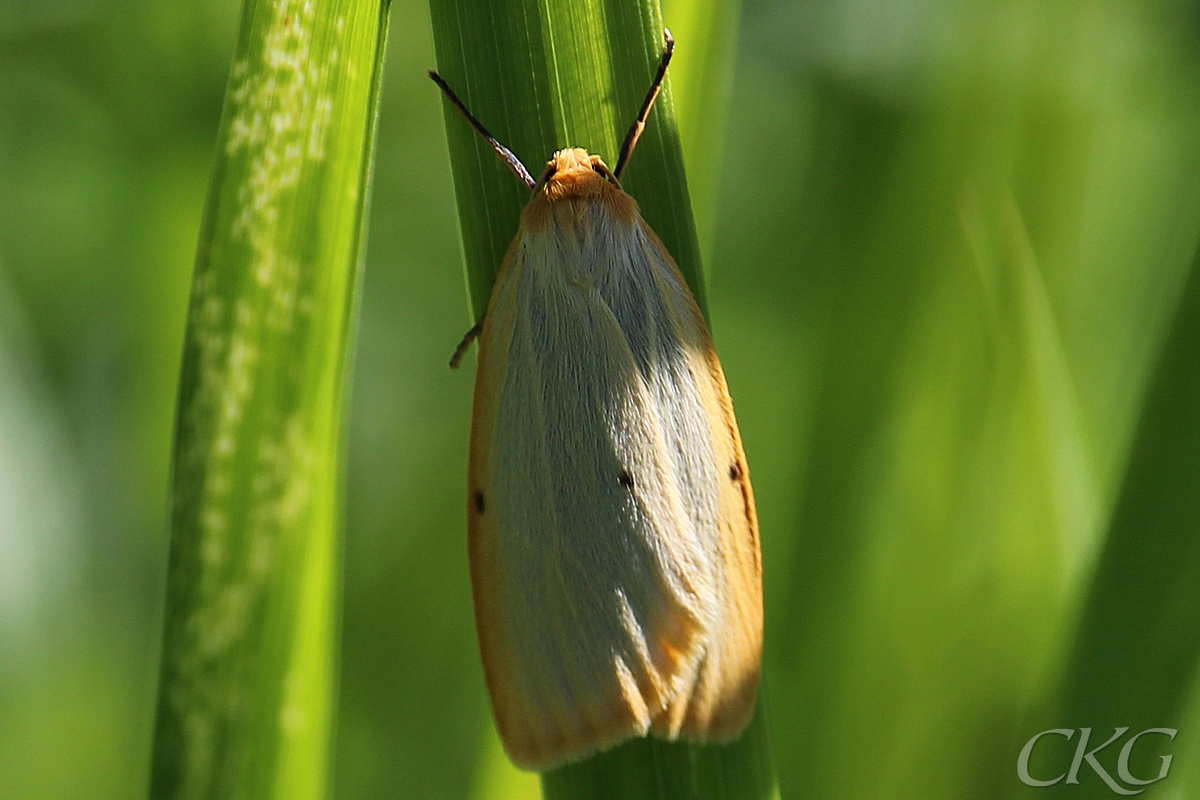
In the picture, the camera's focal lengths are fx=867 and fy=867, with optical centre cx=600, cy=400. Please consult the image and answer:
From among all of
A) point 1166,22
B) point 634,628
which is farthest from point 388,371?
point 1166,22

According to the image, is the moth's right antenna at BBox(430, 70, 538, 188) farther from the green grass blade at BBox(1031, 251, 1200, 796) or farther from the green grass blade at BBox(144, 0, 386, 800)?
the green grass blade at BBox(1031, 251, 1200, 796)

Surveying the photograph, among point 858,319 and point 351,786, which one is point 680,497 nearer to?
point 858,319

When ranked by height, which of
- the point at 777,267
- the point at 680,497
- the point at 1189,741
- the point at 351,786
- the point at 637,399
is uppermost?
the point at 777,267

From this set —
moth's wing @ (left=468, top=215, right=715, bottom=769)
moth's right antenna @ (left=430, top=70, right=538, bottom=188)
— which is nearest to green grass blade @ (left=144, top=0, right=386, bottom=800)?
moth's right antenna @ (left=430, top=70, right=538, bottom=188)

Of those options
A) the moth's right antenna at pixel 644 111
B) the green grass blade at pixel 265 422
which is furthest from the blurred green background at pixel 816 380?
the green grass blade at pixel 265 422

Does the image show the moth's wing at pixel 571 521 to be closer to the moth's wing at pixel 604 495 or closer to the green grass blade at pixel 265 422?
the moth's wing at pixel 604 495
